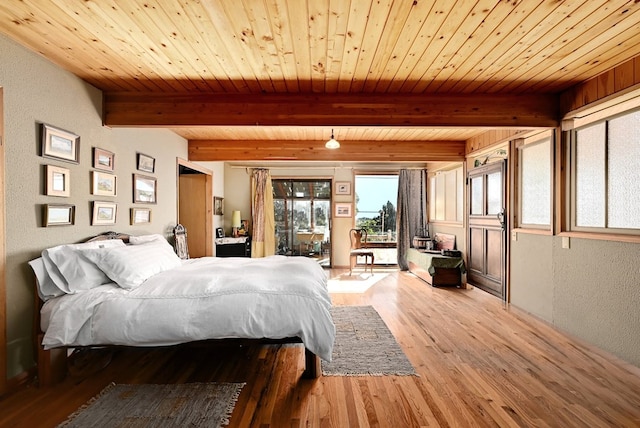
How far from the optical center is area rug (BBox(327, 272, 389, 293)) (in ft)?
16.8

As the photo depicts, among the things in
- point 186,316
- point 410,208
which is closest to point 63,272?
point 186,316

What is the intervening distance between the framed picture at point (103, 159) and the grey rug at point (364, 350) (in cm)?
275

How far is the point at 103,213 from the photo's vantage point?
10.1 ft

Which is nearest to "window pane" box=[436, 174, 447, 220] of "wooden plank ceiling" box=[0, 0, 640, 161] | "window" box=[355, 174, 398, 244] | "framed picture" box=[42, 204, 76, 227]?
"window" box=[355, 174, 398, 244]

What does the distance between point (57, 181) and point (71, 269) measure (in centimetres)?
73

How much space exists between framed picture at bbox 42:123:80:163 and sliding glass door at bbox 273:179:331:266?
463 cm

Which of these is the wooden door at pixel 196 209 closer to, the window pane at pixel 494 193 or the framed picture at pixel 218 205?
the framed picture at pixel 218 205

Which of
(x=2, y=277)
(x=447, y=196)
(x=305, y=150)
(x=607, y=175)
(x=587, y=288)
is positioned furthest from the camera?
(x=447, y=196)

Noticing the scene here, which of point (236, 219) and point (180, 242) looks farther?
point (236, 219)

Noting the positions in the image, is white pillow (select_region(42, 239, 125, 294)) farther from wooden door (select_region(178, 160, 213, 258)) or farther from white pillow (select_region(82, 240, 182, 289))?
wooden door (select_region(178, 160, 213, 258))

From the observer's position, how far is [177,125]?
10.9ft

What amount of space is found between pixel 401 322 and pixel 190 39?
131 inches

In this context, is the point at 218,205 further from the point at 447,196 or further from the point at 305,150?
the point at 447,196

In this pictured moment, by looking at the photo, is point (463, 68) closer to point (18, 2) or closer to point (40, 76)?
point (18, 2)
